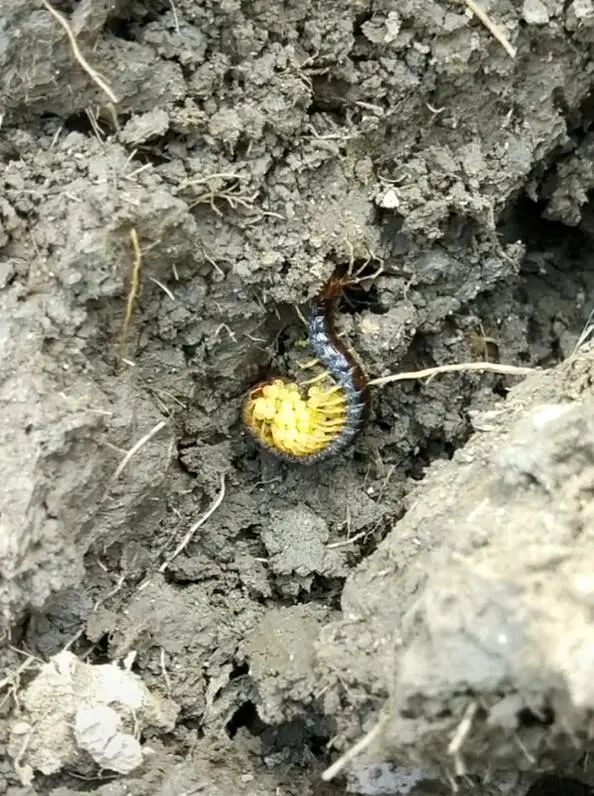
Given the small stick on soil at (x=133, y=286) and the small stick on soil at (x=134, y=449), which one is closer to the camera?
the small stick on soil at (x=133, y=286)

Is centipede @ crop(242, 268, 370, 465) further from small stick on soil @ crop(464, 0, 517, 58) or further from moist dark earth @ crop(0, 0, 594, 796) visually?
small stick on soil @ crop(464, 0, 517, 58)

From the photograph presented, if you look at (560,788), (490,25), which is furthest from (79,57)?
(560,788)

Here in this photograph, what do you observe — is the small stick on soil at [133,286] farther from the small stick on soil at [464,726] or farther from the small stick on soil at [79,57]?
the small stick on soil at [464,726]

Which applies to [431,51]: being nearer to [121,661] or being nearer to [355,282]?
[355,282]

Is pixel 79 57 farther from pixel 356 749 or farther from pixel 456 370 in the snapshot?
pixel 356 749

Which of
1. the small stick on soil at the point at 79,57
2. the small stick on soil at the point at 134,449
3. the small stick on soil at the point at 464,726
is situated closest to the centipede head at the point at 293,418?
the small stick on soil at the point at 134,449

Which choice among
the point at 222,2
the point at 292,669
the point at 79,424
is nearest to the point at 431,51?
the point at 222,2

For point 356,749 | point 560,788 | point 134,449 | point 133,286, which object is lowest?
point 560,788

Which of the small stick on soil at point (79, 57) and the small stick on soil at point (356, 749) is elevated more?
the small stick on soil at point (79, 57)

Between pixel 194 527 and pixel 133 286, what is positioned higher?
pixel 133 286
